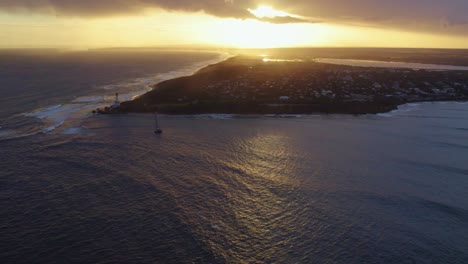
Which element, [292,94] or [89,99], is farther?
[292,94]

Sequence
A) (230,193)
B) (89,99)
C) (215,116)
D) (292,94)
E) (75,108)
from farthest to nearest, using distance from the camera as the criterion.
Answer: (292,94) < (89,99) < (75,108) < (215,116) < (230,193)

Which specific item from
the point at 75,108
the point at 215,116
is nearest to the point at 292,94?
the point at 215,116

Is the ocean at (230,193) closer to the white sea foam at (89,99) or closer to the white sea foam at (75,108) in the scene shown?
the white sea foam at (75,108)

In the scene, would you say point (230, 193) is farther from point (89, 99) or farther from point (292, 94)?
point (89, 99)

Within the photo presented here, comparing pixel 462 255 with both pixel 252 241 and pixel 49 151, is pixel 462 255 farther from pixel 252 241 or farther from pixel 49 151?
pixel 49 151

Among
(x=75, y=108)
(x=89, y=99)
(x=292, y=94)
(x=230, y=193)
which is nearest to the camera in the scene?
(x=230, y=193)

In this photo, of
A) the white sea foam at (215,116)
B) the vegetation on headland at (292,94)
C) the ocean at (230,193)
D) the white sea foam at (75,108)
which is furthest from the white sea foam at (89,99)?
the white sea foam at (215,116)

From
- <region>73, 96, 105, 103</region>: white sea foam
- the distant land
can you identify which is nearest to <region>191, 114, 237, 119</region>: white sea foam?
the distant land
